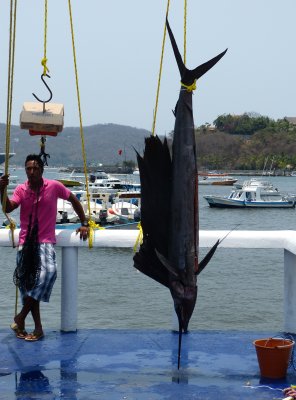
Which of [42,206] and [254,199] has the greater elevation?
[42,206]

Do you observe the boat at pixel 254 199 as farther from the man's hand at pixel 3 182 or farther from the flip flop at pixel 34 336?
the man's hand at pixel 3 182

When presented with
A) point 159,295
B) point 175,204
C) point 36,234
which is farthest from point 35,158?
point 159,295

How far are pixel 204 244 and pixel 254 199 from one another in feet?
200

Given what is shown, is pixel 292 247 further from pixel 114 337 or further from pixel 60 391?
pixel 60 391

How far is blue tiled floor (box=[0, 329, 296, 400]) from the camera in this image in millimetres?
4234

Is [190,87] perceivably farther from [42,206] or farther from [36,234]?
[36,234]

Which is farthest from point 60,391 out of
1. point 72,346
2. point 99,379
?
point 72,346

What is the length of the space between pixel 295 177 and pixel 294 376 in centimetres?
17562

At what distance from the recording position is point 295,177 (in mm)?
176625

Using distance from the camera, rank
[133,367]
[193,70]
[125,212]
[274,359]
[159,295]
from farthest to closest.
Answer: [125,212] → [159,295] → [133,367] → [274,359] → [193,70]

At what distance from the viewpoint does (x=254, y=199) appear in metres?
65.7

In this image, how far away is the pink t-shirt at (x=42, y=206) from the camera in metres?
5.16

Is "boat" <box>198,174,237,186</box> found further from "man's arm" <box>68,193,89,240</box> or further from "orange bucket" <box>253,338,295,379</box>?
"orange bucket" <box>253,338,295,379</box>

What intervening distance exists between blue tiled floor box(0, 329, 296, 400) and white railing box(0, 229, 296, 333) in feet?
0.80
